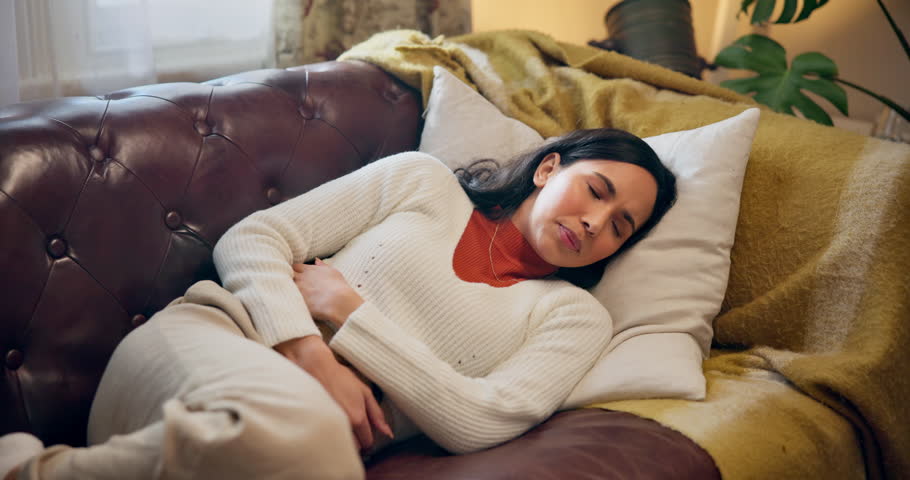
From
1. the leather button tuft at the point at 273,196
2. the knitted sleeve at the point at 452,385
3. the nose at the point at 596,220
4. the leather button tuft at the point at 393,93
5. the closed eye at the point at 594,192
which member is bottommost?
the knitted sleeve at the point at 452,385

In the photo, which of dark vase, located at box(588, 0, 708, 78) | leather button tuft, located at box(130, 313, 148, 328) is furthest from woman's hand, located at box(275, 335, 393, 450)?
dark vase, located at box(588, 0, 708, 78)

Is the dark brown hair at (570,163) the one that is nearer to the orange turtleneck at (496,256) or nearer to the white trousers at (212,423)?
the orange turtleneck at (496,256)

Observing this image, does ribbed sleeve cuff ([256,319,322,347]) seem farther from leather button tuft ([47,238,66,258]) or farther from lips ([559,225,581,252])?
lips ([559,225,581,252])

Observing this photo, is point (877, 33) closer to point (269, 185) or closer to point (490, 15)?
point (490, 15)

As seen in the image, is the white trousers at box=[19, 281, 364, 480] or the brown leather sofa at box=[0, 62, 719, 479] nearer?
the white trousers at box=[19, 281, 364, 480]

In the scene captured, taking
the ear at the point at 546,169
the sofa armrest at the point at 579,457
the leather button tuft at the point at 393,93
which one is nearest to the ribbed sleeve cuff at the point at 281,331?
the sofa armrest at the point at 579,457

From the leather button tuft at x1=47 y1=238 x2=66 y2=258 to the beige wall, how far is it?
1999 millimetres

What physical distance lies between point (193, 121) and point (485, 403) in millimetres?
743

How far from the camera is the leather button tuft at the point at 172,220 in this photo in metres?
1.16

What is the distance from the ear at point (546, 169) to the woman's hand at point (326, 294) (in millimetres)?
453

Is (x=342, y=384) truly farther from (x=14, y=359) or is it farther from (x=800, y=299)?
(x=800, y=299)

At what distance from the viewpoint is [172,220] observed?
116 centimetres

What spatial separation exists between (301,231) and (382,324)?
0.81 ft

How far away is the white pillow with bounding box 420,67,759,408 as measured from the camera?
1130 mm
